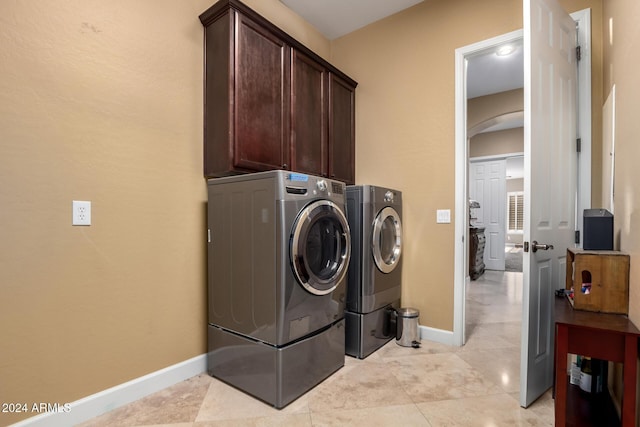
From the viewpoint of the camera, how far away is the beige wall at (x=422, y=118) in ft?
8.41

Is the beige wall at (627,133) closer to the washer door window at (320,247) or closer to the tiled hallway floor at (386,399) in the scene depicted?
the tiled hallway floor at (386,399)

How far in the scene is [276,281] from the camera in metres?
1.67

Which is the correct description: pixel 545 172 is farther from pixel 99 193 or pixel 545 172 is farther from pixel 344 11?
pixel 99 193

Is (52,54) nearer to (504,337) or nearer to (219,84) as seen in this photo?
(219,84)

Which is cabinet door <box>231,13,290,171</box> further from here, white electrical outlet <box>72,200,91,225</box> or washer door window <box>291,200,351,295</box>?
white electrical outlet <box>72,200,91,225</box>

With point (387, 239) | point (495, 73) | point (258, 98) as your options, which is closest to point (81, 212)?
point (258, 98)

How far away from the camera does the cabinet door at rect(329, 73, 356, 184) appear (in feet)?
9.15

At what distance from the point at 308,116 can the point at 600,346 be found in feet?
7.19

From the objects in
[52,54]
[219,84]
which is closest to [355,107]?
[219,84]

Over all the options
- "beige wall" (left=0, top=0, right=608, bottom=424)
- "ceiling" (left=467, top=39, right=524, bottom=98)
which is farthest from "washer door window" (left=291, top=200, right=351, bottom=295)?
"ceiling" (left=467, top=39, right=524, bottom=98)

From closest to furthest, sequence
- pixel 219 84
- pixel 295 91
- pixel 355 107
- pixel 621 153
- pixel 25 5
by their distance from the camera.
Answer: pixel 25 5 < pixel 621 153 < pixel 219 84 < pixel 295 91 < pixel 355 107

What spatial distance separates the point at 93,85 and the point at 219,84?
676mm

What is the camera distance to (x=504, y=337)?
8.88 feet

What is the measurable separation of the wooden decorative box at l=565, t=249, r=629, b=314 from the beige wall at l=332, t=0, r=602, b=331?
1126 millimetres
